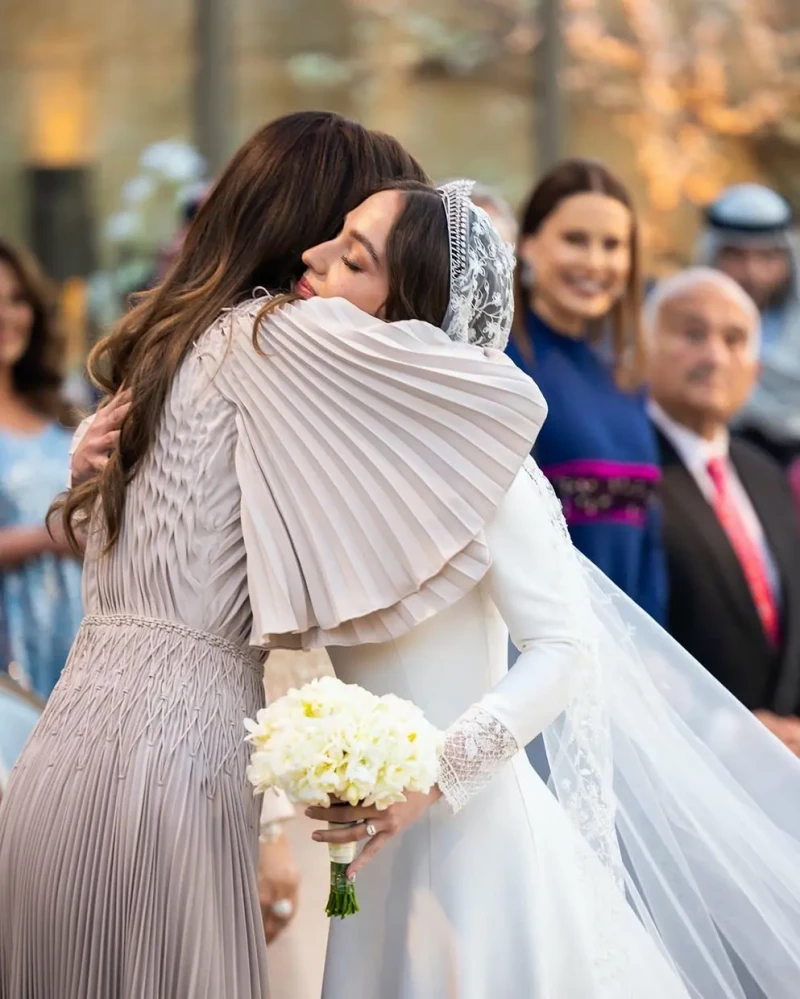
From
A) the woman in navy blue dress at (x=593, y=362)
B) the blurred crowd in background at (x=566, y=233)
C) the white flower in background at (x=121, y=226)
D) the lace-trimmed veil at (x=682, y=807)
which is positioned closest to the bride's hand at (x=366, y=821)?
the lace-trimmed veil at (x=682, y=807)

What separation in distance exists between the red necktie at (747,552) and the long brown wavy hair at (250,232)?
241 centimetres

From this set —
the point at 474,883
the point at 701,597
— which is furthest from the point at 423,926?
the point at 701,597

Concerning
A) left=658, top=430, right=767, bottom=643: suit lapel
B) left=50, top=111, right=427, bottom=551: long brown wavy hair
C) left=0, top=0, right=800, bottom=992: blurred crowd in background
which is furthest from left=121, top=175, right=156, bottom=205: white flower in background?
left=50, top=111, right=427, bottom=551: long brown wavy hair

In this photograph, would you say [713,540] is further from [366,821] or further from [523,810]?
[366,821]

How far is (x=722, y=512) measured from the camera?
484 centimetres

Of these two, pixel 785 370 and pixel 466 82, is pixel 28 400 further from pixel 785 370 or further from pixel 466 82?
pixel 466 82

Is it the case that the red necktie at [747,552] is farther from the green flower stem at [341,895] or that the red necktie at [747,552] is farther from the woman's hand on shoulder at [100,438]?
the green flower stem at [341,895]

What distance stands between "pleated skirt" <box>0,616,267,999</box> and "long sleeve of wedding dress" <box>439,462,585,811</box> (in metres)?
A: 0.33

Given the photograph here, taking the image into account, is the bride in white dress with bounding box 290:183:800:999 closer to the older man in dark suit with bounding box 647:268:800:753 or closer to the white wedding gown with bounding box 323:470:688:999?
the white wedding gown with bounding box 323:470:688:999

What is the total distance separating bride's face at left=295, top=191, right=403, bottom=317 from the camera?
2.45 meters

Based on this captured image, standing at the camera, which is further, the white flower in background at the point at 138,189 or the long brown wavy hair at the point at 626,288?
the white flower in background at the point at 138,189

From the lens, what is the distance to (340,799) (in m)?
2.19

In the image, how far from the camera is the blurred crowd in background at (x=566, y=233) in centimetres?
463

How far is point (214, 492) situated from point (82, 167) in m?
5.98
